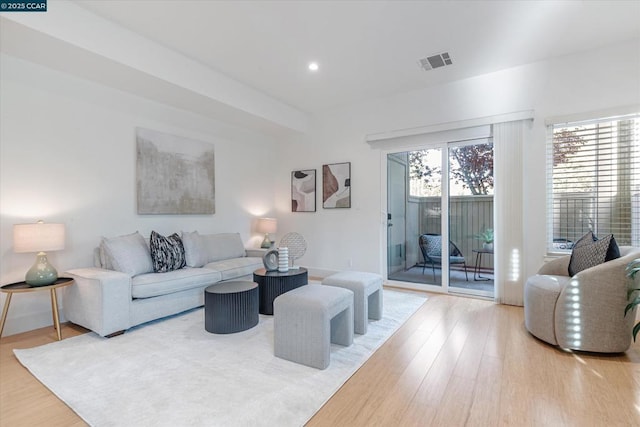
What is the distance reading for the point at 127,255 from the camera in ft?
10.2

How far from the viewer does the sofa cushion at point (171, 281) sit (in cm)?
290

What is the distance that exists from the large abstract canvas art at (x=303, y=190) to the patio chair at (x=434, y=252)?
77.6 inches

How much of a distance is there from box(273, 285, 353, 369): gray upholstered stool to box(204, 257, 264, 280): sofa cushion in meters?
1.66

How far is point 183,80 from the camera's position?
338cm

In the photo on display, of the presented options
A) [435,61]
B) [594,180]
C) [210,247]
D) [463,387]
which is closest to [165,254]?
[210,247]

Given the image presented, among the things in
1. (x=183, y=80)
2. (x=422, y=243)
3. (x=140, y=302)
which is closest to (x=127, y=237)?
(x=140, y=302)

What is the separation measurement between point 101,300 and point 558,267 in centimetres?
439

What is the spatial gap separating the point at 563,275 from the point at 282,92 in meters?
4.09

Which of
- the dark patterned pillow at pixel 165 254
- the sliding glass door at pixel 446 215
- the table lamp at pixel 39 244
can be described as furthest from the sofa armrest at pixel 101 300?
the sliding glass door at pixel 446 215

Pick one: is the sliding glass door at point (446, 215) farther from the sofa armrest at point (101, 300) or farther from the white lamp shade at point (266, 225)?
the sofa armrest at point (101, 300)

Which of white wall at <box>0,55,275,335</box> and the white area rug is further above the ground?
white wall at <box>0,55,275,335</box>

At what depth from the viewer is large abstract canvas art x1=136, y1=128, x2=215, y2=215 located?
12.5 ft

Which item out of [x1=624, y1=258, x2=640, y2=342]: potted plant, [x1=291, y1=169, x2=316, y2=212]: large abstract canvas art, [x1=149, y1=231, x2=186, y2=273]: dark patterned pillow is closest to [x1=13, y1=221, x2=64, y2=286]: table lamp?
[x1=149, y1=231, x2=186, y2=273]: dark patterned pillow

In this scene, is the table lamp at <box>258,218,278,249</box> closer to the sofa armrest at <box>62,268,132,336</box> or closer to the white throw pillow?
the white throw pillow
